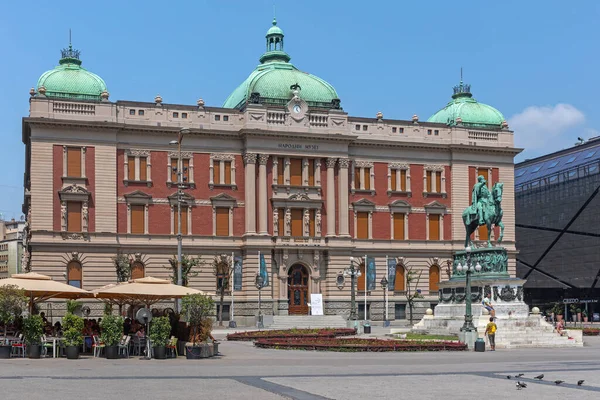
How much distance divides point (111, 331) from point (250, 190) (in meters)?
42.3

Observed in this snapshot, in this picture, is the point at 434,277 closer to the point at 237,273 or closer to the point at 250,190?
the point at 237,273

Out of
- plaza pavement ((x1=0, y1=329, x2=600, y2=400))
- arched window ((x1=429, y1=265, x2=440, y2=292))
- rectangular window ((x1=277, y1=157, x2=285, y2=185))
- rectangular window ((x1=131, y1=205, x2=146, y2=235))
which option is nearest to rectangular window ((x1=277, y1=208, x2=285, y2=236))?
rectangular window ((x1=277, y1=157, x2=285, y2=185))

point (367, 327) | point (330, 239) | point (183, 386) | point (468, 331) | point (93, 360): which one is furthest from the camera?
point (330, 239)

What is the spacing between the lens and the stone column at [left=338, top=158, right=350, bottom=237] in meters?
79.7

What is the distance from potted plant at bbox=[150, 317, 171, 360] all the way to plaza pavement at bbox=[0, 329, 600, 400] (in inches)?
32.4

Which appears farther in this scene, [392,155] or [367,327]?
[392,155]

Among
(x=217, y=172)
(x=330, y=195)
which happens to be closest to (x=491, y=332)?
(x=330, y=195)

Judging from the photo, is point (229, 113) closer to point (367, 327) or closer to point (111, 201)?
point (111, 201)

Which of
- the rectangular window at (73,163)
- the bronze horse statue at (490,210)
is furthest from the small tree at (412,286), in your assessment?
the rectangular window at (73,163)

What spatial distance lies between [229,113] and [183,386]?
55.7 m

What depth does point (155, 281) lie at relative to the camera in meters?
39.6

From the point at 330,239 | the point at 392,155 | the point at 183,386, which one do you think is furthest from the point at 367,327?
the point at 183,386

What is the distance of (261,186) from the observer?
77312mm

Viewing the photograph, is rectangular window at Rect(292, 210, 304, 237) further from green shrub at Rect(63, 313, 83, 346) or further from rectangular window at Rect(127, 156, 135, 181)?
green shrub at Rect(63, 313, 83, 346)
